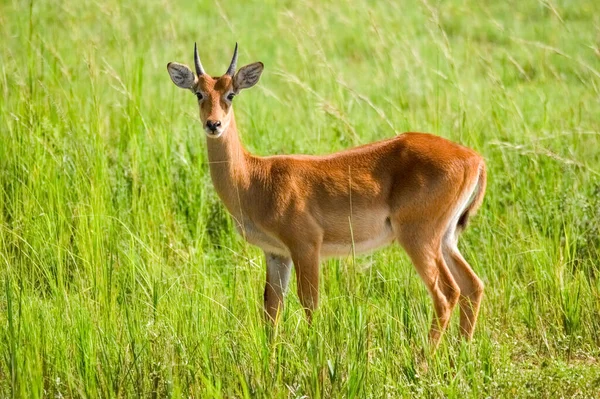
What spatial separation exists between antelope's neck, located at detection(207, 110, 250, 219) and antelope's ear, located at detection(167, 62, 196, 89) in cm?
40

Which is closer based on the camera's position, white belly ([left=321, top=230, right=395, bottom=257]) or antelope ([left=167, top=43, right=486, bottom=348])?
antelope ([left=167, top=43, right=486, bottom=348])

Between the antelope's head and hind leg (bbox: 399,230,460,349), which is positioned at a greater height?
the antelope's head

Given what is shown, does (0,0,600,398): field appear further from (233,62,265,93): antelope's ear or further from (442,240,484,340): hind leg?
(233,62,265,93): antelope's ear

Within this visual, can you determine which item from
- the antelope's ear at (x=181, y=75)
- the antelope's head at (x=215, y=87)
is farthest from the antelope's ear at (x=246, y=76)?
the antelope's ear at (x=181, y=75)

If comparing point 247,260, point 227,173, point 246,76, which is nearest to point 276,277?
point 247,260

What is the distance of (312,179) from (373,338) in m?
1.21

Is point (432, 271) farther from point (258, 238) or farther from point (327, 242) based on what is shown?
point (258, 238)

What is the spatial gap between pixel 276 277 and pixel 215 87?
108cm

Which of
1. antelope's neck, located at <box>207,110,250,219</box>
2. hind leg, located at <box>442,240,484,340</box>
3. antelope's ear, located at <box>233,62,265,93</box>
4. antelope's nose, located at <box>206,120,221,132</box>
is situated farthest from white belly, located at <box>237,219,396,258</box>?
antelope's ear, located at <box>233,62,265,93</box>

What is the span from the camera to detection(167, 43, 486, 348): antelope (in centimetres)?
590

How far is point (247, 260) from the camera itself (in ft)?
19.5

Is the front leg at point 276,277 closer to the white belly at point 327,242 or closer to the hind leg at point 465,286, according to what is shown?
the white belly at point 327,242

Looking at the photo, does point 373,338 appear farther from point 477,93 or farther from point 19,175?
point 477,93

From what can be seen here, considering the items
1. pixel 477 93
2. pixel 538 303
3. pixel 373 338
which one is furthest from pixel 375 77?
pixel 373 338
